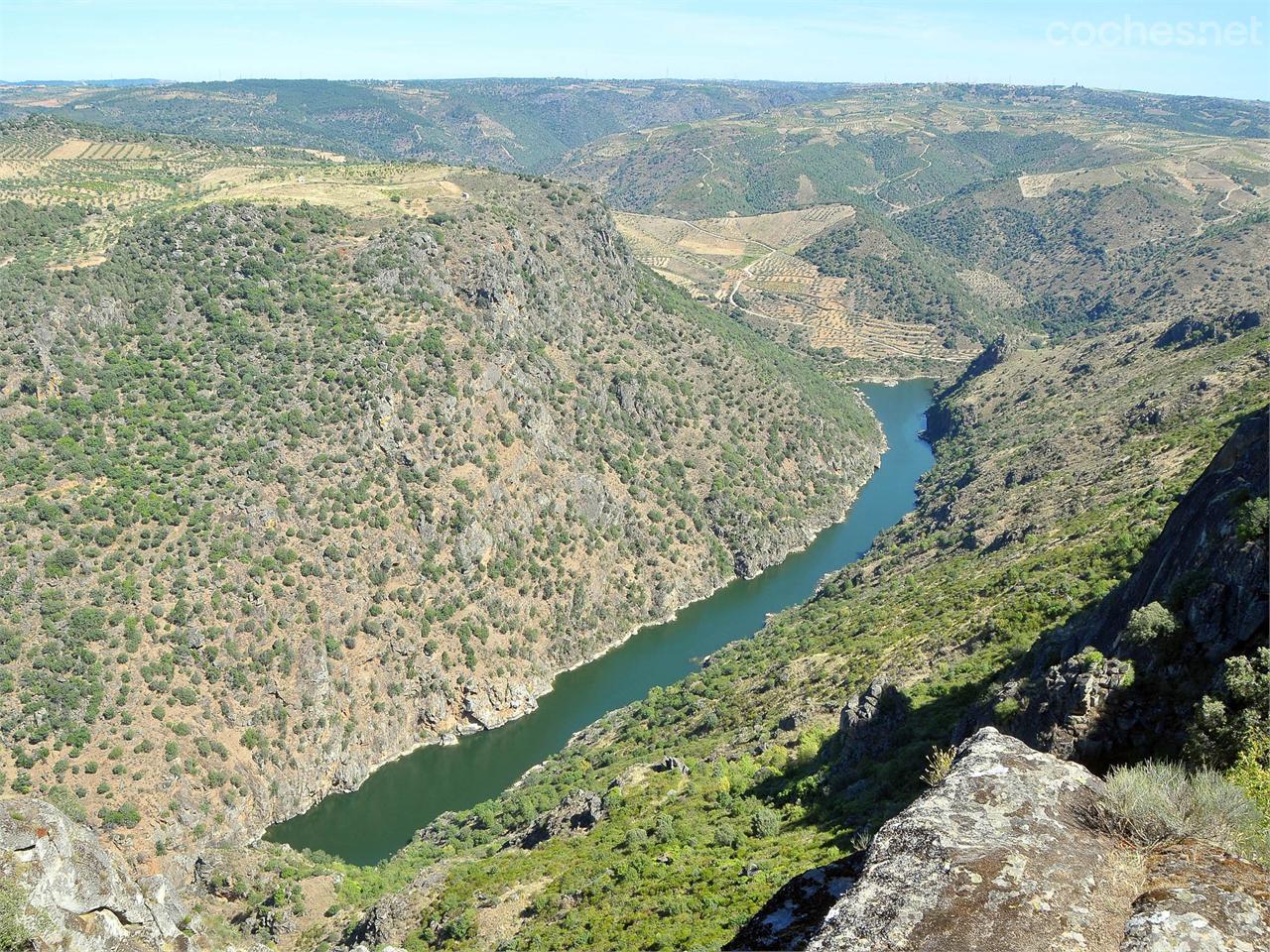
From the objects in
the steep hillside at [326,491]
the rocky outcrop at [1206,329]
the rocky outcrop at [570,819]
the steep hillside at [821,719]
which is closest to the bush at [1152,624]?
the steep hillside at [821,719]

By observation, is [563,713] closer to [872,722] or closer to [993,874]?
[872,722]

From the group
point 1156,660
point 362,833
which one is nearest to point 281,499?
point 362,833

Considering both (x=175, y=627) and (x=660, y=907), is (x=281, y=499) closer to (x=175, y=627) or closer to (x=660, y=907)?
(x=175, y=627)

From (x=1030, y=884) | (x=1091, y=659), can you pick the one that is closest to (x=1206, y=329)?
(x=1091, y=659)

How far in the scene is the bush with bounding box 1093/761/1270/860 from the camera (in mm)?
10188

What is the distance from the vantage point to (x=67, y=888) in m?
19.8

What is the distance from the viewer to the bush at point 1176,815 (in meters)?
10.2

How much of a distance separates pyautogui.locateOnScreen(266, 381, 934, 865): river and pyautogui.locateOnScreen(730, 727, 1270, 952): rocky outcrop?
52.4 m

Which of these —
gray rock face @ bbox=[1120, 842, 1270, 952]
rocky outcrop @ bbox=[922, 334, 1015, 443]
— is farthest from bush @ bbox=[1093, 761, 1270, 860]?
rocky outcrop @ bbox=[922, 334, 1015, 443]

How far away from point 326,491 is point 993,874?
213 ft

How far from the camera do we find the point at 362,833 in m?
56.3

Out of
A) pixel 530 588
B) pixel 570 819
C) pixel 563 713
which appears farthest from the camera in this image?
pixel 530 588

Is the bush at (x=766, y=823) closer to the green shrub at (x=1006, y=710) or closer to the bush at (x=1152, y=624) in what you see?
the green shrub at (x=1006, y=710)

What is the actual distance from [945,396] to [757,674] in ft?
321
